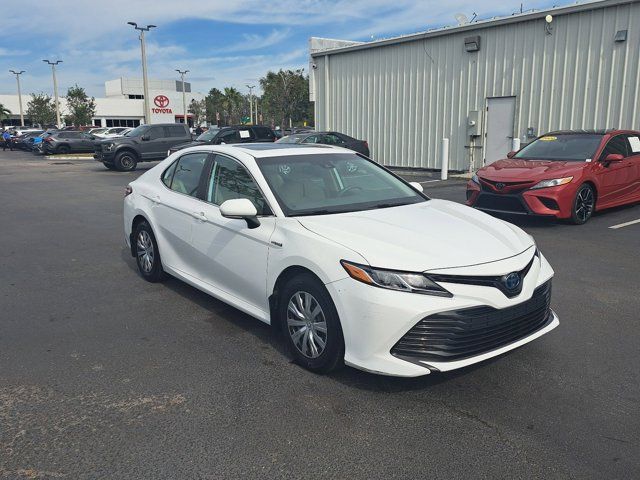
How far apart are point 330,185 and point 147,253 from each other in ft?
7.86

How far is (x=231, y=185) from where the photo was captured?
15.7ft

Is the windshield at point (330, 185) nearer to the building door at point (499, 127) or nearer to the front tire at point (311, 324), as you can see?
the front tire at point (311, 324)

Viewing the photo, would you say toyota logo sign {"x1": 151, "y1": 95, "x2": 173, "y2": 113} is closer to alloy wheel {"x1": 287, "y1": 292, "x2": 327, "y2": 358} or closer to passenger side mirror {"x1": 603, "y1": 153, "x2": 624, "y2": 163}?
passenger side mirror {"x1": 603, "y1": 153, "x2": 624, "y2": 163}

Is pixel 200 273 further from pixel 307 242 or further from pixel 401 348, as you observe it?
pixel 401 348

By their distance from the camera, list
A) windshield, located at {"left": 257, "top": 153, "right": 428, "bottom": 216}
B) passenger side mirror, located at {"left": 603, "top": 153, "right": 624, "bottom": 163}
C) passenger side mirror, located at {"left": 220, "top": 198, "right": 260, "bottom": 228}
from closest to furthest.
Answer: passenger side mirror, located at {"left": 220, "top": 198, "right": 260, "bottom": 228}
windshield, located at {"left": 257, "top": 153, "right": 428, "bottom": 216}
passenger side mirror, located at {"left": 603, "top": 153, "right": 624, "bottom": 163}

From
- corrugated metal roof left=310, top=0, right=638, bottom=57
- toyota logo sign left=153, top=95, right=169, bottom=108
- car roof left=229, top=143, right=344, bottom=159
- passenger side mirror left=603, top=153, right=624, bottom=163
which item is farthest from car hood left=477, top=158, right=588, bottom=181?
toyota logo sign left=153, top=95, right=169, bottom=108

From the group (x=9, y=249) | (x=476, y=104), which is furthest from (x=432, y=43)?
(x=9, y=249)

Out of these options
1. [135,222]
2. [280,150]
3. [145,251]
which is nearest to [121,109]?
[135,222]

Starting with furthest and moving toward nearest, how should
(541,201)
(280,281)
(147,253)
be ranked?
(541,201) < (147,253) < (280,281)

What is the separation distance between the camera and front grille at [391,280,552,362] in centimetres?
332

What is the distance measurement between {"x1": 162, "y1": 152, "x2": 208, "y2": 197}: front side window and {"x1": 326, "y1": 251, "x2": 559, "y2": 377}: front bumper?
7.43 ft

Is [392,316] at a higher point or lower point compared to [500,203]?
higher

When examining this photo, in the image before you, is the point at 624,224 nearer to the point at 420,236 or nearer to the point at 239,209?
the point at 420,236

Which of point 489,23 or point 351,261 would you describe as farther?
point 489,23
